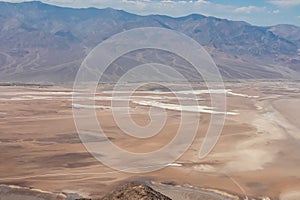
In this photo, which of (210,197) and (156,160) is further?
(156,160)

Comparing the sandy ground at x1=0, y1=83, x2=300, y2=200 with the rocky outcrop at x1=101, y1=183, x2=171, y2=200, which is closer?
the rocky outcrop at x1=101, y1=183, x2=171, y2=200

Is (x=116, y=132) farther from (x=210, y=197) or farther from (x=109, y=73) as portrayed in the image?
(x=109, y=73)

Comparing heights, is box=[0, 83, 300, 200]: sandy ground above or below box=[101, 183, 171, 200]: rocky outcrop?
below

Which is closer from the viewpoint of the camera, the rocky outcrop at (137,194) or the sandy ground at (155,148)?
the rocky outcrop at (137,194)

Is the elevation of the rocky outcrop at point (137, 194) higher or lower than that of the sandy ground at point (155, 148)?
higher

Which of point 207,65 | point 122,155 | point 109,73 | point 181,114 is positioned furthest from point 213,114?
point 207,65

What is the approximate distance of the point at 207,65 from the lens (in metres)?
164

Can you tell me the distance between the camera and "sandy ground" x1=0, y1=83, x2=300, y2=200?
26578mm

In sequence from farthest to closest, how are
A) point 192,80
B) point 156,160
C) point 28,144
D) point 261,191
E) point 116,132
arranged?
point 192,80, point 116,132, point 28,144, point 156,160, point 261,191

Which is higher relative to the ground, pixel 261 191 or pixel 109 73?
pixel 261 191

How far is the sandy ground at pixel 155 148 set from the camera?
26578 mm

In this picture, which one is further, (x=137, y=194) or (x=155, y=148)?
(x=155, y=148)

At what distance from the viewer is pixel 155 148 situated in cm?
3622

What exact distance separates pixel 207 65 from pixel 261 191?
13990cm
